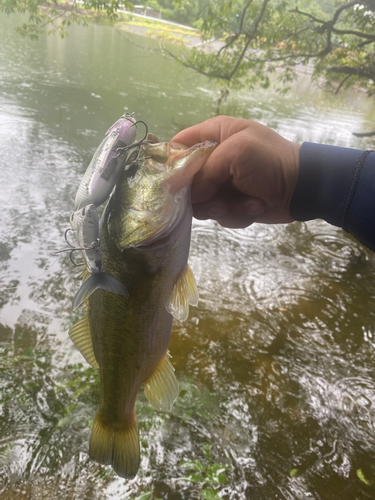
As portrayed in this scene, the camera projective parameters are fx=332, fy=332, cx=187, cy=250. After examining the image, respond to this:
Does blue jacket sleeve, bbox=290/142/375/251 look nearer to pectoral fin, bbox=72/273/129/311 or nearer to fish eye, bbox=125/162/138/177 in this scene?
fish eye, bbox=125/162/138/177

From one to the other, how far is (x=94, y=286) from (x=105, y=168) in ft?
1.65

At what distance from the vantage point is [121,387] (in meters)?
1.79

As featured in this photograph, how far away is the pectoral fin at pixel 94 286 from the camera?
1.36m

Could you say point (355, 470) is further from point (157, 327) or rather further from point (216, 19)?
point (216, 19)

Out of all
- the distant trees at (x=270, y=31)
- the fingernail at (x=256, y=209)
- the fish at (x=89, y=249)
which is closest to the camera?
the fish at (x=89, y=249)

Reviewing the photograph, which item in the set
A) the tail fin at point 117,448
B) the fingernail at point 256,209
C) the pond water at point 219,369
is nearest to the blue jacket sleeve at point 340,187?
the fingernail at point 256,209

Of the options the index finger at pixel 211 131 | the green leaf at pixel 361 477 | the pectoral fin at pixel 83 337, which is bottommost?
the green leaf at pixel 361 477

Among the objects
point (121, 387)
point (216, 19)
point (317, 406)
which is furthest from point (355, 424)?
point (216, 19)

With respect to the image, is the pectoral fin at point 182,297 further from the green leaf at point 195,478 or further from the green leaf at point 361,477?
the green leaf at point 361,477

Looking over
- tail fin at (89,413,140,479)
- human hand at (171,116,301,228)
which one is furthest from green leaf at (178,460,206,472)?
human hand at (171,116,301,228)

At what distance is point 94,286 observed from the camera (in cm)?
139

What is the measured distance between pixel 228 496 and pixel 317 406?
1191 millimetres

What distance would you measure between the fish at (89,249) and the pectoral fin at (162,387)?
713mm

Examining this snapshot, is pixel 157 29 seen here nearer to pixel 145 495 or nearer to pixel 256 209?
pixel 256 209
